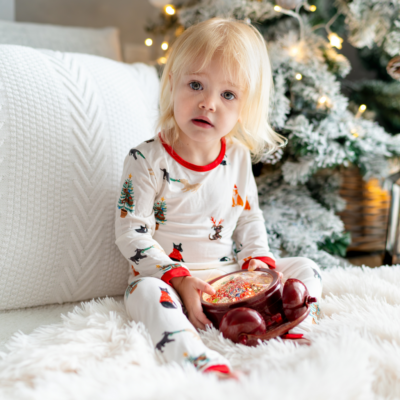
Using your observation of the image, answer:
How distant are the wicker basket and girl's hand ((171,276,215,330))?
2.61 ft

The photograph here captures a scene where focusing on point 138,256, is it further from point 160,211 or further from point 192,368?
point 192,368

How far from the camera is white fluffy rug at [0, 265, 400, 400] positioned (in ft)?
1.32

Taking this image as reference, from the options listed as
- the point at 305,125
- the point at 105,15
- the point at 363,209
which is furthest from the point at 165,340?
the point at 105,15

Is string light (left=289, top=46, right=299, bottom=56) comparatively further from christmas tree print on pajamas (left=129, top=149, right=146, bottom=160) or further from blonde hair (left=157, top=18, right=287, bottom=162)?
christmas tree print on pajamas (left=129, top=149, right=146, bottom=160)

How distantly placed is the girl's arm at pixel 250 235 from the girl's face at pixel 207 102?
0.18m

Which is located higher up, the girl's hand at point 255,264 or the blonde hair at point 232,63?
the blonde hair at point 232,63

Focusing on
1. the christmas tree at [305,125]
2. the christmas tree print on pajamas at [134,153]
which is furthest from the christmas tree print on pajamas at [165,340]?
the christmas tree at [305,125]

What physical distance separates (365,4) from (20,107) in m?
0.93

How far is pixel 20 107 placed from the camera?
71 centimetres

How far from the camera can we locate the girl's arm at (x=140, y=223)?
2.24ft

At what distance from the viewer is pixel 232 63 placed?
723 mm

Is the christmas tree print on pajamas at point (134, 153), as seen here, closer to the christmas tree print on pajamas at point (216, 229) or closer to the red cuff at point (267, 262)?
the christmas tree print on pajamas at point (216, 229)

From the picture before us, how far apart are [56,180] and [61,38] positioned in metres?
0.63

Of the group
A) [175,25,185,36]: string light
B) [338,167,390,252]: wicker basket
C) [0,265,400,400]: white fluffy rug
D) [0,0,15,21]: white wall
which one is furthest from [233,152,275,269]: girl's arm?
[0,0,15,21]: white wall
